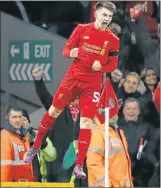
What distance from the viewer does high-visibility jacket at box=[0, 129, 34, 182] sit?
995 cm

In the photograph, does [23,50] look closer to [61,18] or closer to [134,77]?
[61,18]

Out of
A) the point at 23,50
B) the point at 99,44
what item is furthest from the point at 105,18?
the point at 23,50

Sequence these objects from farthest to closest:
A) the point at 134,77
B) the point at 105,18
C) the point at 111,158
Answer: the point at 134,77 < the point at 111,158 < the point at 105,18

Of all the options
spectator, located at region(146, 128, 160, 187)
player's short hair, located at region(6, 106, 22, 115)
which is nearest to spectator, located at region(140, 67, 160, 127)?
spectator, located at region(146, 128, 160, 187)

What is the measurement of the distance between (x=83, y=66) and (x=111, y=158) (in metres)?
1.83

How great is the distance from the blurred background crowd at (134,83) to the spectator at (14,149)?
601 mm

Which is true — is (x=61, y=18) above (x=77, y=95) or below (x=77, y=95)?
above

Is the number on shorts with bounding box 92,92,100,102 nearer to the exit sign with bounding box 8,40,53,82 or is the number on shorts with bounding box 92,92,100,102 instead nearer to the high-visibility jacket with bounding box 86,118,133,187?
the high-visibility jacket with bounding box 86,118,133,187

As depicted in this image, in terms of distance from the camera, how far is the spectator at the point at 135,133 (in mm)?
10969

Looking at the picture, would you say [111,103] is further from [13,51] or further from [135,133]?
[13,51]

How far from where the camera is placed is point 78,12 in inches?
439

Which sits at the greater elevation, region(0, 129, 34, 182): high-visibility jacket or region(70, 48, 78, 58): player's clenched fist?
region(70, 48, 78, 58): player's clenched fist

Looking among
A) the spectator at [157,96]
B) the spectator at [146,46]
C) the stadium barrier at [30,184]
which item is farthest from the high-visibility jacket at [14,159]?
the spectator at [146,46]

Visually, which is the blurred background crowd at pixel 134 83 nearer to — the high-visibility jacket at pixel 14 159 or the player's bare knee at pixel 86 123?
the high-visibility jacket at pixel 14 159
